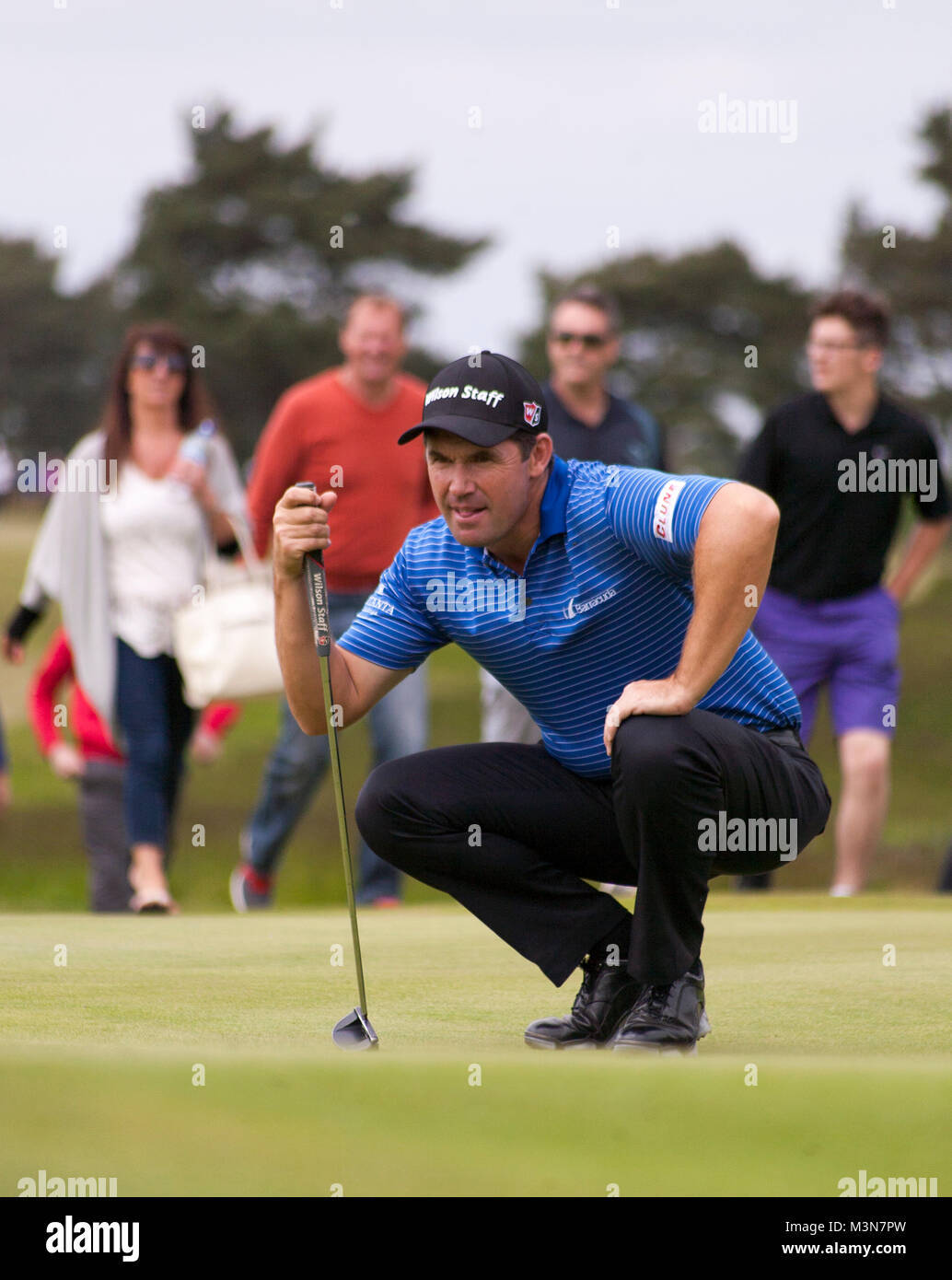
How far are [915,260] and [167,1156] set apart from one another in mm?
34610

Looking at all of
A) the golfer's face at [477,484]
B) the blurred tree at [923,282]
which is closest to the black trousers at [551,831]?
the golfer's face at [477,484]

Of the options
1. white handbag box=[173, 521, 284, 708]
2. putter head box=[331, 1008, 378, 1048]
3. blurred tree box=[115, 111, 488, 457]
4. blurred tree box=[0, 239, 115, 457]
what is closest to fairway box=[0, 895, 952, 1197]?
putter head box=[331, 1008, 378, 1048]

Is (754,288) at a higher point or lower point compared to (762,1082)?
higher

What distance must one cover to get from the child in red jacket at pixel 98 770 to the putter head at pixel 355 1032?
14.8 feet

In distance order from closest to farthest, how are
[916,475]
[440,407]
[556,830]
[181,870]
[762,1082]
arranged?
[762,1082] → [440,407] → [556,830] → [916,475] → [181,870]

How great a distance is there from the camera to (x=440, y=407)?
13.7ft

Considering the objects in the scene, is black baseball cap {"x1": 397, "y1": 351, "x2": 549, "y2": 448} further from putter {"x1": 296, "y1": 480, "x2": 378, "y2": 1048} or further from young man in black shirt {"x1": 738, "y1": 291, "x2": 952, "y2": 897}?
young man in black shirt {"x1": 738, "y1": 291, "x2": 952, "y2": 897}

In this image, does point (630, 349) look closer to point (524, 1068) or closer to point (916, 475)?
point (916, 475)

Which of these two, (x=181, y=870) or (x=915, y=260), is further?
(x=915, y=260)

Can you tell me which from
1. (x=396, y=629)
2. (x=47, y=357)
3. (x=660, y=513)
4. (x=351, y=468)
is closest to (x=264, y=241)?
(x=47, y=357)

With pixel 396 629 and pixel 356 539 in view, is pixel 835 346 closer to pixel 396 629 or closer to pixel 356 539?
pixel 356 539

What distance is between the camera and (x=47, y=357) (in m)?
42.5

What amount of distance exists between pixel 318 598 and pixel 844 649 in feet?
14.4
